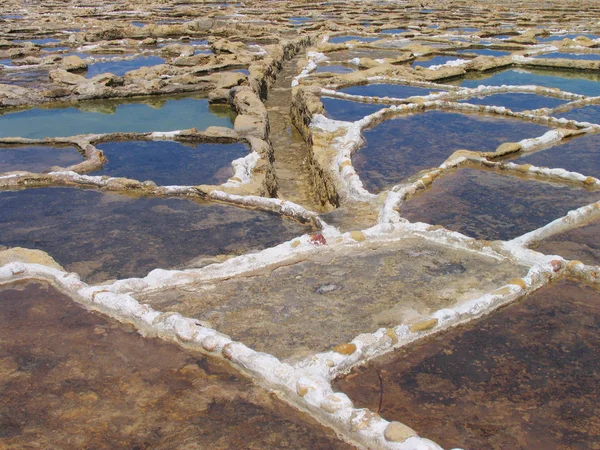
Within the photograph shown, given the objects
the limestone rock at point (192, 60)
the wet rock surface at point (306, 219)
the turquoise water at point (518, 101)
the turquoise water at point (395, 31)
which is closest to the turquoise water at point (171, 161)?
the wet rock surface at point (306, 219)

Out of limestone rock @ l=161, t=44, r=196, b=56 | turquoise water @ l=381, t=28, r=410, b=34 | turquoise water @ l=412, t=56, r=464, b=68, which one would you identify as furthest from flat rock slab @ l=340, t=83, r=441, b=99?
turquoise water @ l=381, t=28, r=410, b=34

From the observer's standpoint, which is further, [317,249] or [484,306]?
[317,249]

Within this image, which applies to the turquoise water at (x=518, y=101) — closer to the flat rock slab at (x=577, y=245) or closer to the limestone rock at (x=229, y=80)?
the limestone rock at (x=229, y=80)

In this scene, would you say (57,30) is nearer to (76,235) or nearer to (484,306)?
(76,235)

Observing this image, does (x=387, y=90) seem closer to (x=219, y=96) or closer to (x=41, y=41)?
(x=219, y=96)

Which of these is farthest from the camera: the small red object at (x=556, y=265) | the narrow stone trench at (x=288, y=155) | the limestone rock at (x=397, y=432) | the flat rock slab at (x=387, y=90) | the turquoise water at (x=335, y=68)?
the turquoise water at (x=335, y=68)

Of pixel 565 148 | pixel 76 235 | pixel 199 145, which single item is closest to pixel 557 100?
pixel 565 148

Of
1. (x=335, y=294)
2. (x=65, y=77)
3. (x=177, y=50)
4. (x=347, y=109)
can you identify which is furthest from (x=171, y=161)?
(x=177, y=50)
